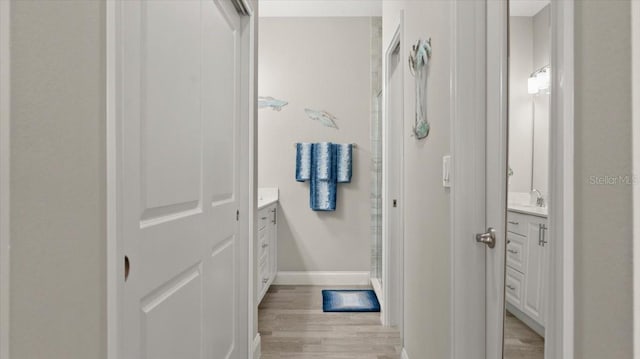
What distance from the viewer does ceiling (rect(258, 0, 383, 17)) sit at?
3.97 m

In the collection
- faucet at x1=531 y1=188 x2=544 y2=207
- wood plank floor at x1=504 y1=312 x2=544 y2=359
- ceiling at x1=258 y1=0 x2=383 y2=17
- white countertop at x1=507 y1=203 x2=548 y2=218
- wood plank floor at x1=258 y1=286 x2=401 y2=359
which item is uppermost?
ceiling at x1=258 y1=0 x2=383 y2=17

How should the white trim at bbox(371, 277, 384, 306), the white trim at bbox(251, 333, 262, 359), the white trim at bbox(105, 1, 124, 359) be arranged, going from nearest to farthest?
the white trim at bbox(105, 1, 124, 359) < the white trim at bbox(251, 333, 262, 359) < the white trim at bbox(371, 277, 384, 306)

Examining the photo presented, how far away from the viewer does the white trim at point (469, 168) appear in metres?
1.46

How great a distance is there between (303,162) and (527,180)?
3.07 metres

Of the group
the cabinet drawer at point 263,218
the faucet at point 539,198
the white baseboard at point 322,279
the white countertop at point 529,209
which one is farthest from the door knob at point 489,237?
the white baseboard at point 322,279

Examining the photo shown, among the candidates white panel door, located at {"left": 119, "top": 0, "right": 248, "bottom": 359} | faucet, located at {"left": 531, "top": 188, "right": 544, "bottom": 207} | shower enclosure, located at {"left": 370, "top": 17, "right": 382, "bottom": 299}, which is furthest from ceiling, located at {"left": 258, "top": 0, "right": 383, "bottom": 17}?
faucet, located at {"left": 531, "top": 188, "right": 544, "bottom": 207}

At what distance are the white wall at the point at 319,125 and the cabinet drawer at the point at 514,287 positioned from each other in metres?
2.96

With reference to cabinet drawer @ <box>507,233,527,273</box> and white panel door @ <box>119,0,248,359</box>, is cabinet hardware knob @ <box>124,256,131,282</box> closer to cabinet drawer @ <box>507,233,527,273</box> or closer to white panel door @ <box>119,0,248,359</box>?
white panel door @ <box>119,0,248,359</box>

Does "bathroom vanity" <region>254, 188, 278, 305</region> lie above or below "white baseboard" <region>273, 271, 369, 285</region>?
above

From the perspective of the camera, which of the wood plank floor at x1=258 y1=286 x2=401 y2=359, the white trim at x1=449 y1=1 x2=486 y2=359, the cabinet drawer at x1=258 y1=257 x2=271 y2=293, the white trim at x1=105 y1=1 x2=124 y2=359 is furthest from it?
the cabinet drawer at x1=258 y1=257 x2=271 y2=293

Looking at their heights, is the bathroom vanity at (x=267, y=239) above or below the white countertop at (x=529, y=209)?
below

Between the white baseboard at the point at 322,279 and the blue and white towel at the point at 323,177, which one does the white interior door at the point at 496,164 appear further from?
the white baseboard at the point at 322,279

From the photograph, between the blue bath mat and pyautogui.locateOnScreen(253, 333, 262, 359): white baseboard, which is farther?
the blue bath mat

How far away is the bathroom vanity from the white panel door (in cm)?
117
